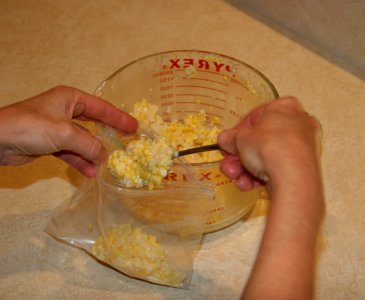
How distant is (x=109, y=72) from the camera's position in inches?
44.1

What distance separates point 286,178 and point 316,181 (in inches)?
1.4

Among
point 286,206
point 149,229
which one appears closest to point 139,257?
point 149,229

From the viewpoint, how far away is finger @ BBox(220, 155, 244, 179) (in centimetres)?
70

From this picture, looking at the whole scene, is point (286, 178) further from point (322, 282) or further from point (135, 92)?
point (135, 92)

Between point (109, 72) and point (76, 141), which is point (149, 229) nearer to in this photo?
point (76, 141)

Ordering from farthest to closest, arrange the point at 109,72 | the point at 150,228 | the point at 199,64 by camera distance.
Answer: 1. the point at 109,72
2. the point at 199,64
3. the point at 150,228

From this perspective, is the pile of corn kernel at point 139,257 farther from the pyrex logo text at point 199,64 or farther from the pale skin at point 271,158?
the pyrex logo text at point 199,64

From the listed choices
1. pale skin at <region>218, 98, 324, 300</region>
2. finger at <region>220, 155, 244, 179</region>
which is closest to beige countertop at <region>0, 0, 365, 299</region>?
finger at <region>220, 155, 244, 179</region>

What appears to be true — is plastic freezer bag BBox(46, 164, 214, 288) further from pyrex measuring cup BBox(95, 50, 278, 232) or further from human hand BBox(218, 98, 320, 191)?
human hand BBox(218, 98, 320, 191)

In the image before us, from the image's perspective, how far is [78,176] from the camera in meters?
0.92

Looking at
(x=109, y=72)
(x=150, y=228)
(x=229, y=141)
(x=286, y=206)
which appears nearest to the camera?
(x=286, y=206)

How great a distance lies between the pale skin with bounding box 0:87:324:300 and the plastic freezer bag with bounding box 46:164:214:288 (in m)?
0.07

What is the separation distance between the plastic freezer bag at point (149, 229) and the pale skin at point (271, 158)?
65 mm

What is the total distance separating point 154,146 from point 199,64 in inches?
8.7
